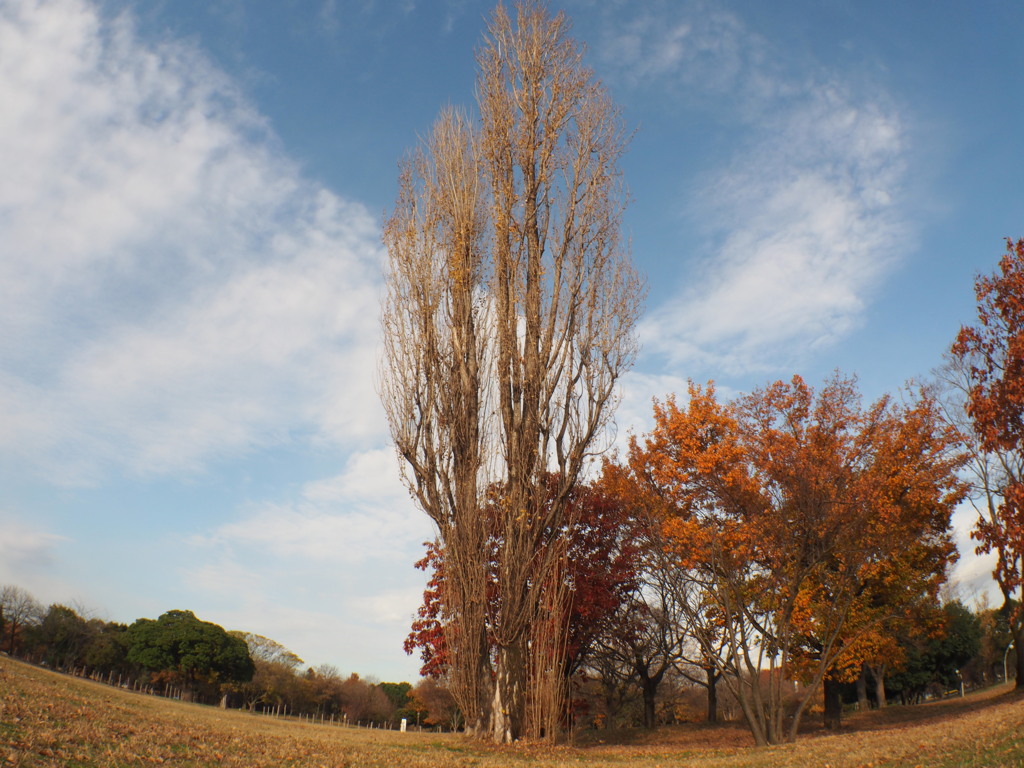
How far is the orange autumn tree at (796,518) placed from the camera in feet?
37.4

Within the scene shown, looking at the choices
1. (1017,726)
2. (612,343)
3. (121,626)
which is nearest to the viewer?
(1017,726)

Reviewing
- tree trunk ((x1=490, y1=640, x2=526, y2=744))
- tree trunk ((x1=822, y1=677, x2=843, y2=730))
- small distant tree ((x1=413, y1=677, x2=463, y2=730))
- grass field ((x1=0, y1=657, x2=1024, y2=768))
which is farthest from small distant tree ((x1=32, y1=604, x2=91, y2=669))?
tree trunk ((x1=822, y1=677, x2=843, y2=730))

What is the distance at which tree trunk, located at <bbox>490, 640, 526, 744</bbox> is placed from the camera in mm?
10070

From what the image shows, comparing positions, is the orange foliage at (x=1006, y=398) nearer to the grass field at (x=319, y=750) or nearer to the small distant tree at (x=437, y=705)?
the grass field at (x=319, y=750)

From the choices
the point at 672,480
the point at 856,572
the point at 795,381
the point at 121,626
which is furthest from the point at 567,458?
the point at 121,626

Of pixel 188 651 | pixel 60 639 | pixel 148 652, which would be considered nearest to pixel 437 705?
pixel 188 651

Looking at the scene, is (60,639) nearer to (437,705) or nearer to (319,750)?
(437,705)

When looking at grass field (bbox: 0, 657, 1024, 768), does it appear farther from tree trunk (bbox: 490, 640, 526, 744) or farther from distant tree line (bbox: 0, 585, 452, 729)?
distant tree line (bbox: 0, 585, 452, 729)

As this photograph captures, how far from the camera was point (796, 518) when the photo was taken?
39.4 feet

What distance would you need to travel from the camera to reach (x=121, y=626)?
45.6 m

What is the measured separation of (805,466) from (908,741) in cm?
420

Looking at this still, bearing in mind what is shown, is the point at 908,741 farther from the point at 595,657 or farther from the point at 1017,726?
the point at 595,657

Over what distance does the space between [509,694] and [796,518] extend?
603 centimetres

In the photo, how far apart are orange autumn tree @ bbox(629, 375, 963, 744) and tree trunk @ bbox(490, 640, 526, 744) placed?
370cm
